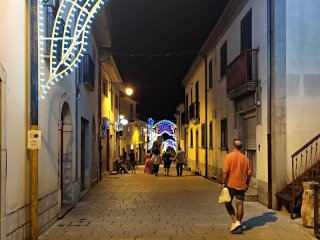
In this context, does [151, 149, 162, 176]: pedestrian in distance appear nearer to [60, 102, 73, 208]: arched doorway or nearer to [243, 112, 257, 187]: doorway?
[243, 112, 257, 187]: doorway

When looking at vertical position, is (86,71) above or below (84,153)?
above

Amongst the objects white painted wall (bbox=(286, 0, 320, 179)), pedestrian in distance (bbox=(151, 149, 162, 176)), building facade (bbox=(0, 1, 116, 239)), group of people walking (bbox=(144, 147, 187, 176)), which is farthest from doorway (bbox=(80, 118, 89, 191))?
pedestrian in distance (bbox=(151, 149, 162, 176))

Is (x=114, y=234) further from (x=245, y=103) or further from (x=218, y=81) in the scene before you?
(x=218, y=81)

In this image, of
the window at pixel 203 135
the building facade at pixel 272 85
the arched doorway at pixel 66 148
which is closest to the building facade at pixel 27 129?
the arched doorway at pixel 66 148

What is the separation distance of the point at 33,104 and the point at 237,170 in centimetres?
413

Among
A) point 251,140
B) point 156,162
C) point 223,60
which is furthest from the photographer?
point 156,162

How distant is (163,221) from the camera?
11.1 m

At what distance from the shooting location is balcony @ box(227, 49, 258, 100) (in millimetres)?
14438

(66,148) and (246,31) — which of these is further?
(246,31)

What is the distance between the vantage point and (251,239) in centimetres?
902

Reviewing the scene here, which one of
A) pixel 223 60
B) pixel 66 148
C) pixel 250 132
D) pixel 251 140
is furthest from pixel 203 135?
pixel 66 148

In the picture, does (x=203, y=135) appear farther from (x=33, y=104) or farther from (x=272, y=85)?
(x=33, y=104)

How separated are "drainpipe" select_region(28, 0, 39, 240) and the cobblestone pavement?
38.6 inches

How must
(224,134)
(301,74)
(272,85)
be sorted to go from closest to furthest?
(301,74) → (272,85) → (224,134)
